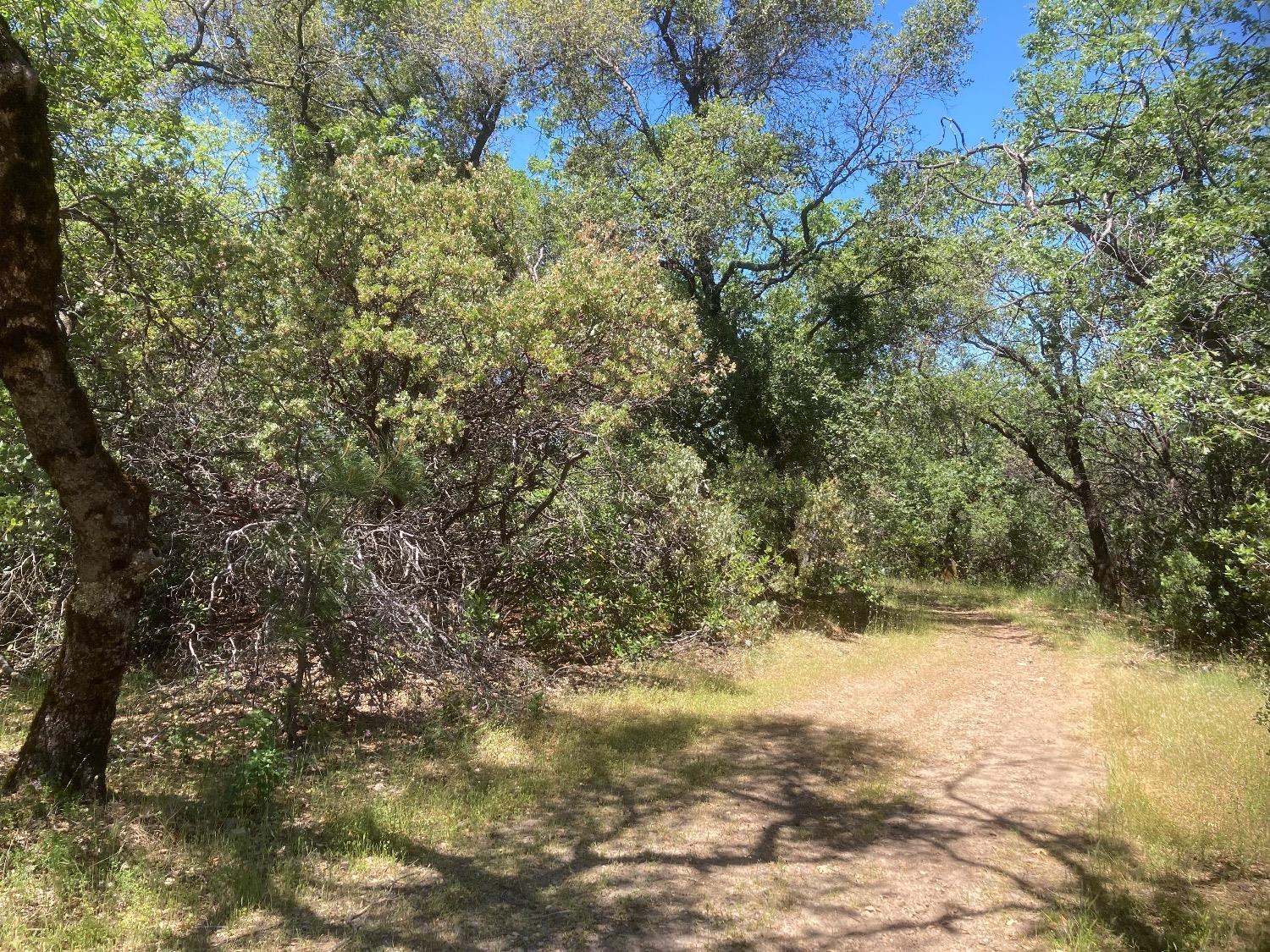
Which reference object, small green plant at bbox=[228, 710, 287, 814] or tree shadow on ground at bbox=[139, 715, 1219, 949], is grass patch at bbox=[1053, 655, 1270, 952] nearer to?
tree shadow on ground at bbox=[139, 715, 1219, 949]

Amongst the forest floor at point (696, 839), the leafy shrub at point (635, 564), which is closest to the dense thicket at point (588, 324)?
the leafy shrub at point (635, 564)

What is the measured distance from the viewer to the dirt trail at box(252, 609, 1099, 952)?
3.88m

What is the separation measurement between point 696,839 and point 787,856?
0.59m

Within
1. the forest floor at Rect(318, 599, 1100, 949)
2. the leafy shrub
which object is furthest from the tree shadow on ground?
the leafy shrub

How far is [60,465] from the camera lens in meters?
4.45

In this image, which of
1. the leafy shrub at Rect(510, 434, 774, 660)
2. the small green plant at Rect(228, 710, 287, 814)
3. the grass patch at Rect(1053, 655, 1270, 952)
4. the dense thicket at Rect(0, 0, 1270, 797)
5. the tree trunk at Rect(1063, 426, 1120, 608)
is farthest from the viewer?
the tree trunk at Rect(1063, 426, 1120, 608)

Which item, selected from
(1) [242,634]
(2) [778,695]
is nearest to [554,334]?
(1) [242,634]

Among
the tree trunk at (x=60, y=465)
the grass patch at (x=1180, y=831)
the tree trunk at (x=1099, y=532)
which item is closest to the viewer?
the grass patch at (x=1180, y=831)

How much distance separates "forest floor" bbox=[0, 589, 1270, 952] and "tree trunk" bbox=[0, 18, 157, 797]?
1.85ft

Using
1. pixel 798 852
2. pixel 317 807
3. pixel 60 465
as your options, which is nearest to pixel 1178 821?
pixel 798 852

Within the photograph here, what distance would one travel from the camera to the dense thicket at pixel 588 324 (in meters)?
6.88

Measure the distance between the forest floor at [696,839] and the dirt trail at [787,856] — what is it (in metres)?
0.02

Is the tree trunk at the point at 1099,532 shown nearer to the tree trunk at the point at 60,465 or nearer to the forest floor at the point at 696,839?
the forest floor at the point at 696,839

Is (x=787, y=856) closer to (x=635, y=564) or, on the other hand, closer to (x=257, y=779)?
→ (x=257, y=779)
